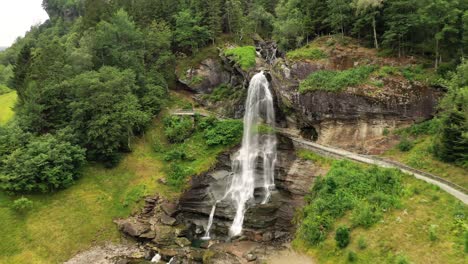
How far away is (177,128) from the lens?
4788 centimetres

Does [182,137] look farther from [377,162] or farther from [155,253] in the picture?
[377,162]

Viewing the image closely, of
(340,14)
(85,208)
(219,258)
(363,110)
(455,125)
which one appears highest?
(340,14)

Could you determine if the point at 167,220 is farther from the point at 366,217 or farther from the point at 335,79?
the point at 335,79

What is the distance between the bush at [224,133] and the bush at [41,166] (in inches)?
620

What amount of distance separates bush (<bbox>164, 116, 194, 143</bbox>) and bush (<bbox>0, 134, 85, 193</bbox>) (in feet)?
39.8

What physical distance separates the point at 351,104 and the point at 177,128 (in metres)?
23.2

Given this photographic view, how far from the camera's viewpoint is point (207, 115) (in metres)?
50.6

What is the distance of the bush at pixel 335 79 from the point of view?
4034cm

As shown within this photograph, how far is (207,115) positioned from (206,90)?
24.6ft

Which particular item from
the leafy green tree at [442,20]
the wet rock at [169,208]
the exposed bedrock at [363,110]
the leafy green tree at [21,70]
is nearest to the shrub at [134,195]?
the wet rock at [169,208]

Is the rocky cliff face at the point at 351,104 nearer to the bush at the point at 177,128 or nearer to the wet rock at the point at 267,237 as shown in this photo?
the bush at the point at 177,128

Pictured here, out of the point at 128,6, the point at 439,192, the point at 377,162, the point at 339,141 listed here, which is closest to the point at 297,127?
the point at 339,141

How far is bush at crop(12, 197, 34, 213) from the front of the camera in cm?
3444

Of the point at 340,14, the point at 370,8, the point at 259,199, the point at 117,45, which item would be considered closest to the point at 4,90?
the point at 117,45
